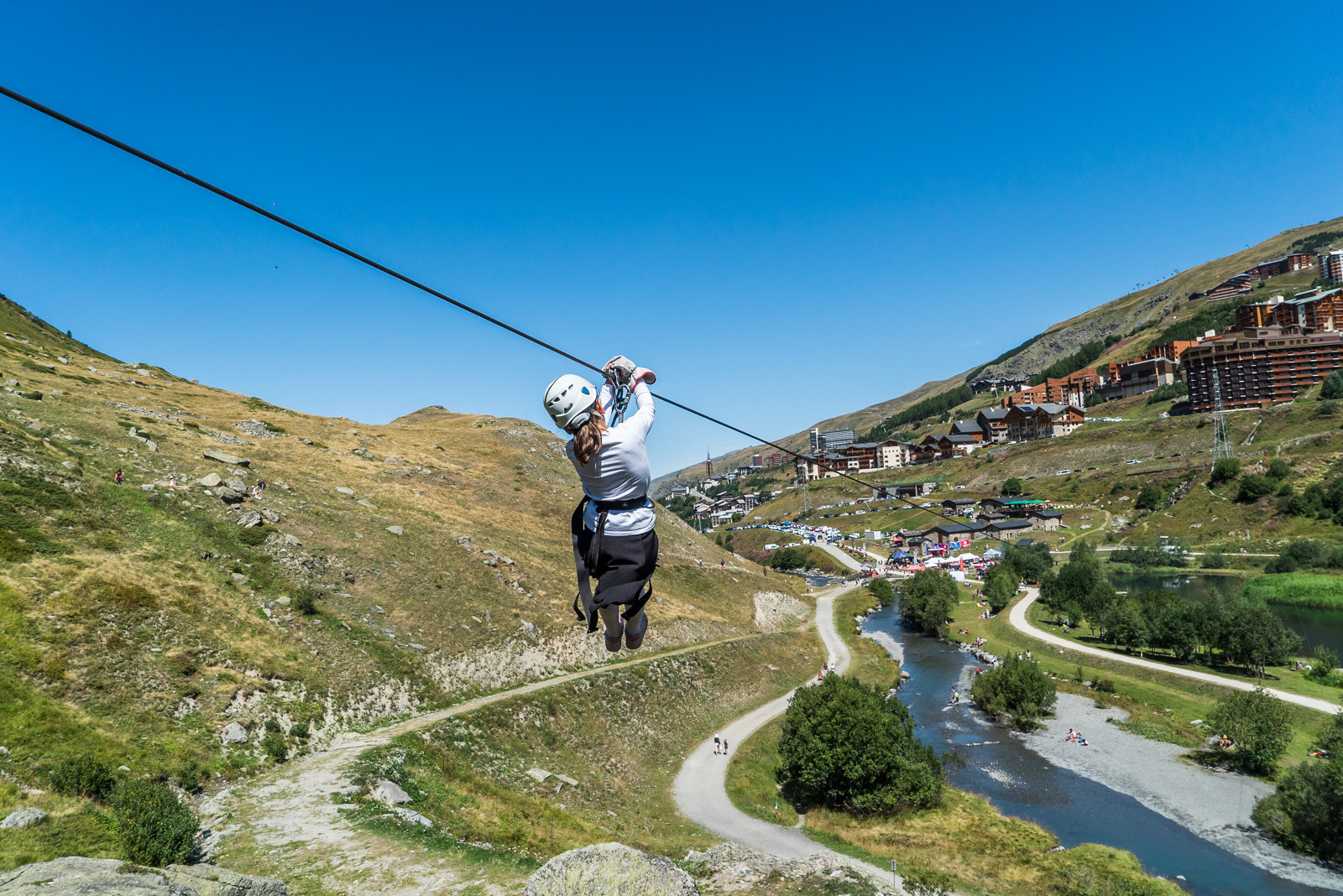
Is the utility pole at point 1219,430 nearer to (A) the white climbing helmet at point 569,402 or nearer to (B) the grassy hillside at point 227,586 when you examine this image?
(B) the grassy hillside at point 227,586

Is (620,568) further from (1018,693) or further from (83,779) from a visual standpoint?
(1018,693)

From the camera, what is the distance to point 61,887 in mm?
10359

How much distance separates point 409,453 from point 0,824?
6552cm

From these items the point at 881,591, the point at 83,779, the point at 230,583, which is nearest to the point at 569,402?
the point at 83,779

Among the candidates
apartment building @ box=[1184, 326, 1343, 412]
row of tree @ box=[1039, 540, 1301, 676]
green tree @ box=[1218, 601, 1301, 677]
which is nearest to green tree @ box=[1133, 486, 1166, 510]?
apartment building @ box=[1184, 326, 1343, 412]

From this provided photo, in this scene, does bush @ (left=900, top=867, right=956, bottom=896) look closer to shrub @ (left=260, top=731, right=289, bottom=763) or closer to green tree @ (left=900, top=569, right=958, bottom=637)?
shrub @ (left=260, top=731, right=289, bottom=763)

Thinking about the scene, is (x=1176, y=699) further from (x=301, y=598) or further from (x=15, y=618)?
(x=15, y=618)

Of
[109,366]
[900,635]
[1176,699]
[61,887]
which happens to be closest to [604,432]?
[61,887]

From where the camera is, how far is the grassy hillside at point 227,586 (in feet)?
75.9

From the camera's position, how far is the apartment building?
163 meters

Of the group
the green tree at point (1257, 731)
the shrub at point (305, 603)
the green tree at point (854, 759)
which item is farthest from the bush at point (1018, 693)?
the shrub at point (305, 603)

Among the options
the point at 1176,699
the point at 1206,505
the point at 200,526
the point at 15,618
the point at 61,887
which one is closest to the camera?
the point at 61,887

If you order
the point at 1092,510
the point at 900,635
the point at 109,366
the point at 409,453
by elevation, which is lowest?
the point at 900,635

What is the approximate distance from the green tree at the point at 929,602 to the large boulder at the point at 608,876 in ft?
244
